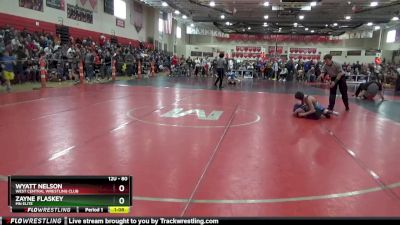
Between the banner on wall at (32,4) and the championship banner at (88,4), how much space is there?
378 cm

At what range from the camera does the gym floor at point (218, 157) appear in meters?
3.44

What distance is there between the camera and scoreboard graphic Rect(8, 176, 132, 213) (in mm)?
2381

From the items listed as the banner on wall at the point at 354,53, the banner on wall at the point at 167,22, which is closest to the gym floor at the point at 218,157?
the banner on wall at the point at 167,22

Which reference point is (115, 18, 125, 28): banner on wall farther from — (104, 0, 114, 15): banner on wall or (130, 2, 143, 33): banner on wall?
(130, 2, 143, 33): banner on wall

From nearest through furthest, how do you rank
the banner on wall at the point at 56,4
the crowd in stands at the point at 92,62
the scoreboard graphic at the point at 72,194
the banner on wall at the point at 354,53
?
the scoreboard graphic at the point at 72,194
the crowd in stands at the point at 92,62
the banner on wall at the point at 56,4
the banner on wall at the point at 354,53

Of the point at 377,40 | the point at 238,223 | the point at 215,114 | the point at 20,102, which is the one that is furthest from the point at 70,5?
the point at 377,40

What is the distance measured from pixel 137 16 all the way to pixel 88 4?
9.18 meters

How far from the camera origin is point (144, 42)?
34.8 meters

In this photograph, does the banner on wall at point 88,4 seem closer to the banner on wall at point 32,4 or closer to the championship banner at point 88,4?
the championship banner at point 88,4

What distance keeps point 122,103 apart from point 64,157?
562 centimetres

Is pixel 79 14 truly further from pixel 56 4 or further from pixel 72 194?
pixel 72 194

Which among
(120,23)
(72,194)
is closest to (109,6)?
(120,23)

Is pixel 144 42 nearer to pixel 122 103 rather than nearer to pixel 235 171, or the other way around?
pixel 122 103

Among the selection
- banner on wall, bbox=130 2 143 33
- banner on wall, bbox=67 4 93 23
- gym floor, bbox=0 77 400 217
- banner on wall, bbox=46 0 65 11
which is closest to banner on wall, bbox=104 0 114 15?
banner on wall, bbox=67 4 93 23
